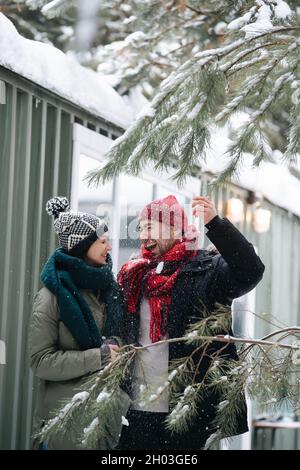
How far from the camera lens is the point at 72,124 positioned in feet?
19.7

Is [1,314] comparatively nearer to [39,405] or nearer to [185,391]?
[39,405]

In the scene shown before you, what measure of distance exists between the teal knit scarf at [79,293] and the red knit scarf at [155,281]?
74 mm

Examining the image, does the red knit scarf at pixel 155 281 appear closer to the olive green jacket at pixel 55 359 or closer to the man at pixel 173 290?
the man at pixel 173 290

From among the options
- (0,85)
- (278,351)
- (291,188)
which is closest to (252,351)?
(278,351)

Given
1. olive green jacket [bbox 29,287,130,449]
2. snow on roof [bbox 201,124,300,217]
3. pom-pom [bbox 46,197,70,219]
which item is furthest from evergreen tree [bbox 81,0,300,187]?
snow on roof [bbox 201,124,300,217]

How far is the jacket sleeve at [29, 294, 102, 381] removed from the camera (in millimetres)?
4270

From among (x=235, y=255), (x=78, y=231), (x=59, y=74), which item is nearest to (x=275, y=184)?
(x=59, y=74)

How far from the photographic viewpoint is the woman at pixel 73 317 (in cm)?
428

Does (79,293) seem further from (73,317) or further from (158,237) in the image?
(158,237)

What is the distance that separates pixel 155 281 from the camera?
4.37 metres

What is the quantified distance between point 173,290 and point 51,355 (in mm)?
659

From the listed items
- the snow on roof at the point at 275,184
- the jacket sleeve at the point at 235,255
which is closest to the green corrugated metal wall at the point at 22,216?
the jacket sleeve at the point at 235,255

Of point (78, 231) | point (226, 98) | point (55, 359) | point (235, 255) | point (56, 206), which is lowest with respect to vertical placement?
point (55, 359)

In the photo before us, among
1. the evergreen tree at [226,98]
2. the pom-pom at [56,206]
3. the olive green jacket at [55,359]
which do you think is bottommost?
the olive green jacket at [55,359]
